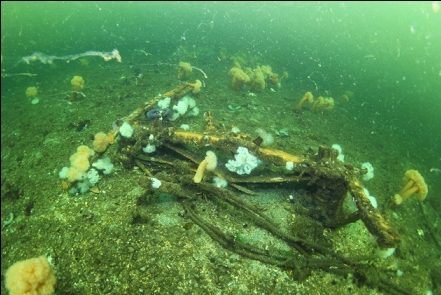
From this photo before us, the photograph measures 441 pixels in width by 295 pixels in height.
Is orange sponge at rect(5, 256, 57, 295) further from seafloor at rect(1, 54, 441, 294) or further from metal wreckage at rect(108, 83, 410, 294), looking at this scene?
metal wreckage at rect(108, 83, 410, 294)

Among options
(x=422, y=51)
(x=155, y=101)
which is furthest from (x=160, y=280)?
(x=422, y=51)

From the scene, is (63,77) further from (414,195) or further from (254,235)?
(414,195)

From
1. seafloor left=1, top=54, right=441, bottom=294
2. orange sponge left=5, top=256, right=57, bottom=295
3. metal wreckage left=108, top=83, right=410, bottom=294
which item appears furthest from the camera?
metal wreckage left=108, top=83, right=410, bottom=294

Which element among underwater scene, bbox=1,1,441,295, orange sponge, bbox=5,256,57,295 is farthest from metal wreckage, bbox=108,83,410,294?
orange sponge, bbox=5,256,57,295

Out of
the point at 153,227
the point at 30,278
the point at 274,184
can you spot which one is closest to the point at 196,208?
the point at 153,227

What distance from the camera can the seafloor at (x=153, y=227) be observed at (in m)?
3.45

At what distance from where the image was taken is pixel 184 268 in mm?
3512

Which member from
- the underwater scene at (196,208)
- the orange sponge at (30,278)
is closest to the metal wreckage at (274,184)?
the underwater scene at (196,208)

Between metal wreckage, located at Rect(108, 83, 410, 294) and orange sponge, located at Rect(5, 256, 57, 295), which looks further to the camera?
metal wreckage, located at Rect(108, 83, 410, 294)

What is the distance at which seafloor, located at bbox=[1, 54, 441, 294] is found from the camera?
11.3 ft

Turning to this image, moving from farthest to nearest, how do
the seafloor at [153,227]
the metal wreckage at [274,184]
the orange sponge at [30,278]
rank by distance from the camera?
the metal wreckage at [274,184]
the seafloor at [153,227]
the orange sponge at [30,278]

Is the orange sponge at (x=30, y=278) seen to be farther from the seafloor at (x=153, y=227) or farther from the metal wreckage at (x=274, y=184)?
the metal wreckage at (x=274, y=184)

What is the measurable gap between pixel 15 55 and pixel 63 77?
11.2 m

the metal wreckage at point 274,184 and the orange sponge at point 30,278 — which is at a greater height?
the metal wreckage at point 274,184
